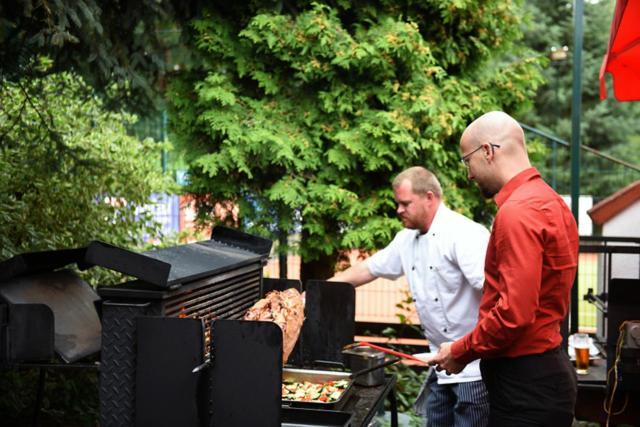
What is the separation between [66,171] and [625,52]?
477cm

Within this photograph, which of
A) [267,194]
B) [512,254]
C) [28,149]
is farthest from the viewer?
[267,194]

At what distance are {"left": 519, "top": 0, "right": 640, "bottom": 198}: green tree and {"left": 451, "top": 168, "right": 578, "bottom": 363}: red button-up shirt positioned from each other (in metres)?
25.3

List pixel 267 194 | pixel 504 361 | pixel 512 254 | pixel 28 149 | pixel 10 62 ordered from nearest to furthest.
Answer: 1. pixel 512 254
2. pixel 504 361
3. pixel 10 62
4. pixel 28 149
5. pixel 267 194

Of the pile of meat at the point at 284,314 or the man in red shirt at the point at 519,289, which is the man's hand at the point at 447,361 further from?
the pile of meat at the point at 284,314

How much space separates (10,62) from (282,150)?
231 centimetres

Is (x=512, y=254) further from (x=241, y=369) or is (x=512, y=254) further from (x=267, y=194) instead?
(x=267, y=194)

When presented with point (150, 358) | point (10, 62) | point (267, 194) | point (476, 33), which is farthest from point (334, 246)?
point (150, 358)

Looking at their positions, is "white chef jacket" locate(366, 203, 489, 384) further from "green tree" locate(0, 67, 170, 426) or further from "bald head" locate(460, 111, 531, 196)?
"green tree" locate(0, 67, 170, 426)

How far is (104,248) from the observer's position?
351 cm

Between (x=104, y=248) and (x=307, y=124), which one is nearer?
(x=104, y=248)

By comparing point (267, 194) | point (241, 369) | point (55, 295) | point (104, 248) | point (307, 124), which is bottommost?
point (241, 369)

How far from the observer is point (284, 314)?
4086 millimetres

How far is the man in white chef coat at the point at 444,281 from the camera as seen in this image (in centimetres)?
436

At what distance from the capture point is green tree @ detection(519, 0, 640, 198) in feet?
91.4
